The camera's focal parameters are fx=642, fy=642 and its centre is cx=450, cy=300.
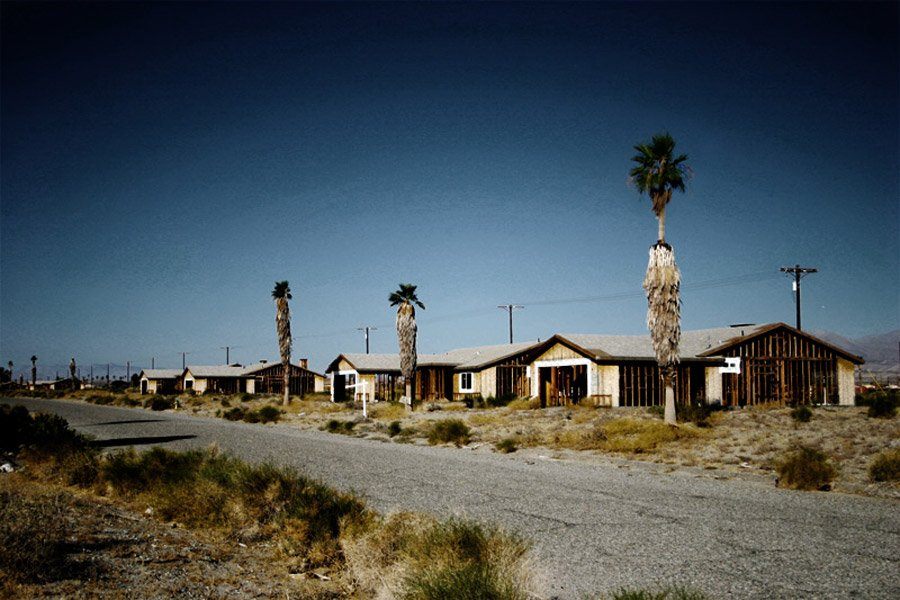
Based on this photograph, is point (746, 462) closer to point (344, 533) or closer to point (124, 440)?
point (344, 533)

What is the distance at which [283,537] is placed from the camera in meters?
8.09

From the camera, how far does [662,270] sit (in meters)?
23.5

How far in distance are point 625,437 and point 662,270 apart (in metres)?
6.50

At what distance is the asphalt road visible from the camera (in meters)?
6.66

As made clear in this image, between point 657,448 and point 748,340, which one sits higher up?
point 748,340

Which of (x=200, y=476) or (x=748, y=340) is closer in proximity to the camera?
(x=200, y=476)

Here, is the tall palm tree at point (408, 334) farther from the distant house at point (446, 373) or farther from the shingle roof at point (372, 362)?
the shingle roof at point (372, 362)

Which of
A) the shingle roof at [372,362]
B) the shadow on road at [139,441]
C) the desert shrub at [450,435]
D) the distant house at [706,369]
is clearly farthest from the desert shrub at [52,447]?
the shingle roof at [372,362]

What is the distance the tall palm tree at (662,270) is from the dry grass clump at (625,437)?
231 cm

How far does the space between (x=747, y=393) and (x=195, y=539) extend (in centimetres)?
3381

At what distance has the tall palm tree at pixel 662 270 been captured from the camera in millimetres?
23406

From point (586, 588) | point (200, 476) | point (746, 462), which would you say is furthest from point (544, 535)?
point (746, 462)

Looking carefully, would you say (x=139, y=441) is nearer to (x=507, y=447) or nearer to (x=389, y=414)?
(x=507, y=447)

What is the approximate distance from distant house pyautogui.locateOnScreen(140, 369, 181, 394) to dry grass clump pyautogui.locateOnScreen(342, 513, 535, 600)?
330ft
